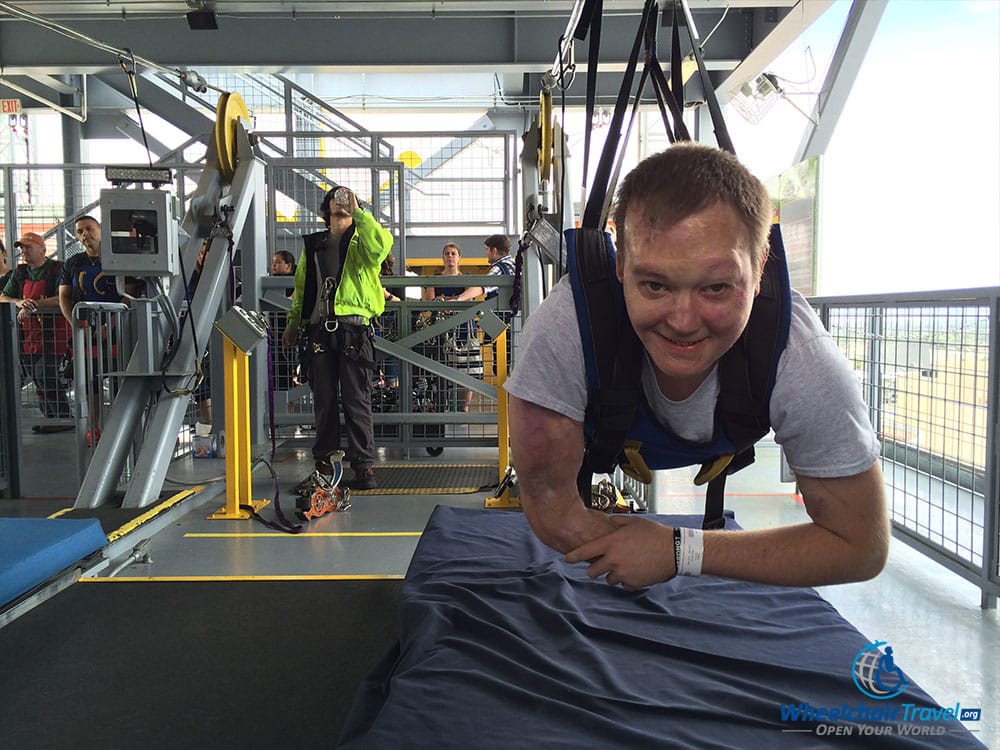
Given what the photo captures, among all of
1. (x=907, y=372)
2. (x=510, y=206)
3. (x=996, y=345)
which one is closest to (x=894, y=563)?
(x=907, y=372)

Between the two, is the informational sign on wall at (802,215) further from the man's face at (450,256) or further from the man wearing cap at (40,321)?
the man wearing cap at (40,321)

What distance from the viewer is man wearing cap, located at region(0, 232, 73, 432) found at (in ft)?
20.5

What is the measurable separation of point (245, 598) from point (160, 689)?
27.8 inches

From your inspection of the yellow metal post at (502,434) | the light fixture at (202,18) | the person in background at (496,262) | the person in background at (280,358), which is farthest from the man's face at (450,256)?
the light fixture at (202,18)

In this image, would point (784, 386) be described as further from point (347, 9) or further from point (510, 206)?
point (510, 206)

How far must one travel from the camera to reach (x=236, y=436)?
167 inches

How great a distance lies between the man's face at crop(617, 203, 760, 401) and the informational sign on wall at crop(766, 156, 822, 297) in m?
6.17

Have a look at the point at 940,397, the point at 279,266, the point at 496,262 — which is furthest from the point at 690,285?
the point at 279,266

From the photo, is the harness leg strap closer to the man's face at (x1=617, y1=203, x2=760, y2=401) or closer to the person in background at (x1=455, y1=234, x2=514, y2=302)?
the man's face at (x1=617, y1=203, x2=760, y2=401)

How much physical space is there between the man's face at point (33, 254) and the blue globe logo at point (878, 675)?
735cm

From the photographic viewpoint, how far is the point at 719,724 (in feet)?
4.96

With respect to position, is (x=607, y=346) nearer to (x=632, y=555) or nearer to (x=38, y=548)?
(x=632, y=555)

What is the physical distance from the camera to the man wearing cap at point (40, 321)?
246 inches

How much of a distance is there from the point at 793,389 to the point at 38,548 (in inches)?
102
